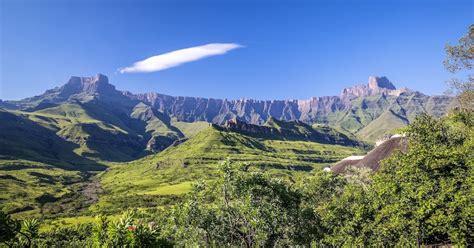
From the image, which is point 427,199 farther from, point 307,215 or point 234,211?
point 234,211

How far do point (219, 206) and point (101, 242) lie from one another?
12.5m

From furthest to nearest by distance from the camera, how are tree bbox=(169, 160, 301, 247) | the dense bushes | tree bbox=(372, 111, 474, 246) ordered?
tree bbox=(372, 111, 474, 246) → tree bbox=(169, 160, 301, 247) → the dense bushes

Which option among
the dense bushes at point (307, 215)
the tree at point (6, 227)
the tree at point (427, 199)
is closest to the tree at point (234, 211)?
the dense bushes at point (307, 215)

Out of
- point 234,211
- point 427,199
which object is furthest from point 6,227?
point 427,199

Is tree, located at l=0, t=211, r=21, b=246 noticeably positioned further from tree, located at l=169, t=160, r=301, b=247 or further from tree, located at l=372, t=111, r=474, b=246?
tree, located at l=372, t=111, r=474, b=246

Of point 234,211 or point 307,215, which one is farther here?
point 307,215

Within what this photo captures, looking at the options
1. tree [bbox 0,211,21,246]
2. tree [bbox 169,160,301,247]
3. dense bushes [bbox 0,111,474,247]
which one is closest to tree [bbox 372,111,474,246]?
dense bushes [bbox 0,111,474,247]

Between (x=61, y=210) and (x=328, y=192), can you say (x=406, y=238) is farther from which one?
(x=61, y=210)

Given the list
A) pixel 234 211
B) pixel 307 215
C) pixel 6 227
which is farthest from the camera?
pixel 307 215

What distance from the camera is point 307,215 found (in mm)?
42531

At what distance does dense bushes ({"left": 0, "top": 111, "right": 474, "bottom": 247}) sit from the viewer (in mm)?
31594

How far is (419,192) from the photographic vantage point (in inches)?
1481

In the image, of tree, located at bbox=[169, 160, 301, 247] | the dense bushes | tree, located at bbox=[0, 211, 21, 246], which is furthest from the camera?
tree, located at bbox=[169, 160, 301, 247]

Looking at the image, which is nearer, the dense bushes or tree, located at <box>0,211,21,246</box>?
tree, located at <box>0,211,21,246</box>
